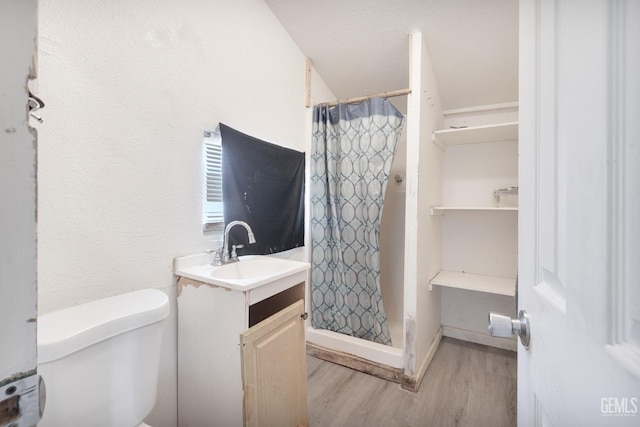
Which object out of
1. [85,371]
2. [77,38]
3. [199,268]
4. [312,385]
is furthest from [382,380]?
[77,38]

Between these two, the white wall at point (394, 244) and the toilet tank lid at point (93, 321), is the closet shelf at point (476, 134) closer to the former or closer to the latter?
the white wall at point (394, 244)

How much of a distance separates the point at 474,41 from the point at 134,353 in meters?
2.52

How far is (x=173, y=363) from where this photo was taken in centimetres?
125

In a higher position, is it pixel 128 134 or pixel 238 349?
pixel 128 134

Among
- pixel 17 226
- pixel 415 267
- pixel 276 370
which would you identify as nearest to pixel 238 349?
pixel 276 370

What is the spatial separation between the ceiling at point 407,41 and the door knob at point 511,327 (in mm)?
1857

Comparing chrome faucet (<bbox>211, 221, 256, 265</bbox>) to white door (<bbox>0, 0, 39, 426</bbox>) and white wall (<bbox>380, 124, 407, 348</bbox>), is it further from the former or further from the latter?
white wall (<bbox>380, 124, 407, 348</bbox>)

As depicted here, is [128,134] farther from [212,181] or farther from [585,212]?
[585,212]

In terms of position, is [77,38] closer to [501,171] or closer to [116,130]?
[116,130]

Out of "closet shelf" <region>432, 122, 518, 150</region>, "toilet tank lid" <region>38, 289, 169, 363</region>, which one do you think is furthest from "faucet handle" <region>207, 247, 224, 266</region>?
"closet shelf" <region>432, 122, 518, 150</region>

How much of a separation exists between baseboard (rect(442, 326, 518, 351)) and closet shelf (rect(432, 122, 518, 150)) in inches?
67.5

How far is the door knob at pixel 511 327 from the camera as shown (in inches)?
21.2

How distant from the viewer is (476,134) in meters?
2.11

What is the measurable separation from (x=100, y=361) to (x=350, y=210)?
164 cm
